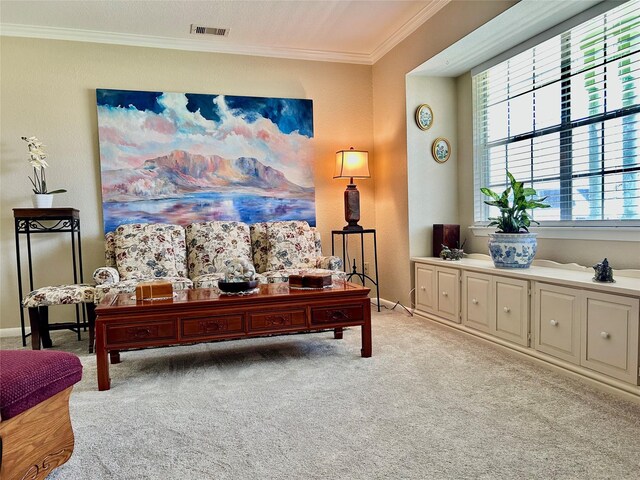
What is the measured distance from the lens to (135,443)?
6.64ft

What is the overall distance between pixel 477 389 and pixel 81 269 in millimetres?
3579

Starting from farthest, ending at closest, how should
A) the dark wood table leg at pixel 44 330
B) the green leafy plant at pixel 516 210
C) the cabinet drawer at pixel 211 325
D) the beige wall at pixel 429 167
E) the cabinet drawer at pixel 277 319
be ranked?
the beige wall at pixel 429 167 → the dark wood table leg at pixel 44 330 → the green leafy plant at pixel 516 210 → the cabinet drawer at pixel 277 319 → the cabinet drawer at pixel 211 325

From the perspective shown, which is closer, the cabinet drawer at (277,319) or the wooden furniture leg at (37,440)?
the wooden furniture leg at (37,440)

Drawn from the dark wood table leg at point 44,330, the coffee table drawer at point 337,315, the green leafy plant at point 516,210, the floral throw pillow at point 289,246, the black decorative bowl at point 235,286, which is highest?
the green leafy plant at point 516,210

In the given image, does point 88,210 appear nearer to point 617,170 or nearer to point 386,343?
point 386,343

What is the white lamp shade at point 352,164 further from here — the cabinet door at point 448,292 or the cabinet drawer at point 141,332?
the cabinet drawer at point 141,332

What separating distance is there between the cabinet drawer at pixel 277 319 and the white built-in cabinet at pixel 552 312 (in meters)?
1.48

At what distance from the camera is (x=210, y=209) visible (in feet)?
15.4

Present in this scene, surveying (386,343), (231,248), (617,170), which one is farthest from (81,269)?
(617,170)

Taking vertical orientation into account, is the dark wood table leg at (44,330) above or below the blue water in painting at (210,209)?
below

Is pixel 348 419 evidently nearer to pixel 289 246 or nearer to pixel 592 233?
pixel 592 233

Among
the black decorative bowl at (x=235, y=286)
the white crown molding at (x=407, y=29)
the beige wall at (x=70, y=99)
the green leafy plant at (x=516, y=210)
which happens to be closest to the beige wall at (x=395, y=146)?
the white crown molding at (x=407, y=29)

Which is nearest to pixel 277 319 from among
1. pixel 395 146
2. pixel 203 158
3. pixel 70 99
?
pixel 203 158

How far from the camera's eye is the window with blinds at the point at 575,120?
2.95 metres
